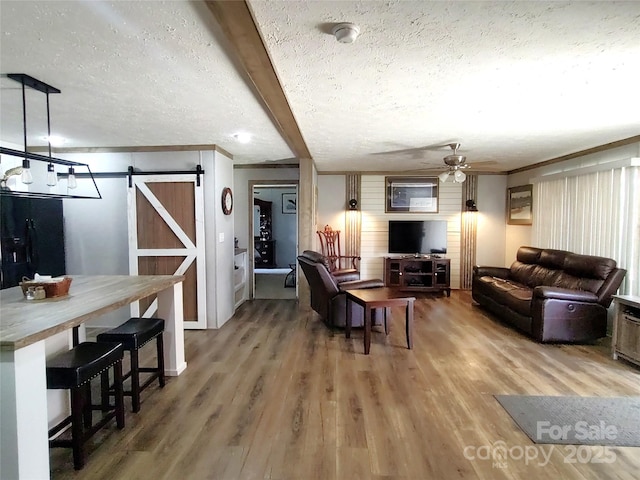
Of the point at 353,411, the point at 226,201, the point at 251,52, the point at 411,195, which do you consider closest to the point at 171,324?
the point at 353,411

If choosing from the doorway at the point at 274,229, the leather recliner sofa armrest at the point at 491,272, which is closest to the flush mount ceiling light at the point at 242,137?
the leather recliner sofa armrest at the point at 491,272

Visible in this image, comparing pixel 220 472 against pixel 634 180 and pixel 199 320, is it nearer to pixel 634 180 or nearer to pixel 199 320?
pixel 199 320

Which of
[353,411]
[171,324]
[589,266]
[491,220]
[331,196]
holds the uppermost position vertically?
[331,196]

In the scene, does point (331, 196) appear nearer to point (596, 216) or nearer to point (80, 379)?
point (596, 216)

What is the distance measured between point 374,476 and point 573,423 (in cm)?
156

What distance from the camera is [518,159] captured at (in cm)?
547

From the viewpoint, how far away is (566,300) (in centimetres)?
395

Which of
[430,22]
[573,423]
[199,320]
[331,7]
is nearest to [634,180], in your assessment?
[573,423]

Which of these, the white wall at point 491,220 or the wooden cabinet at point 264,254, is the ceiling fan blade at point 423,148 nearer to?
the white wall at point 491,220

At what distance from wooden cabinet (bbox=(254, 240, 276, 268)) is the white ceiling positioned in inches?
252

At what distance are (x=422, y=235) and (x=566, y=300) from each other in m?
3.08

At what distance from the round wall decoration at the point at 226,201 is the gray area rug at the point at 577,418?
3.83 metres

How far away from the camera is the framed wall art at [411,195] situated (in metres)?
6.98

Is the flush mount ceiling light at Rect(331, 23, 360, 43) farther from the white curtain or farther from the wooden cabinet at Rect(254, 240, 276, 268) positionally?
the wooden cabinet at Rect(254, 240, 276, 268)
